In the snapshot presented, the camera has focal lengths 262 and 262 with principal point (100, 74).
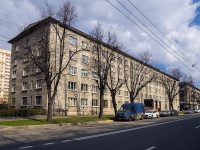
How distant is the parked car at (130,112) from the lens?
31797mm

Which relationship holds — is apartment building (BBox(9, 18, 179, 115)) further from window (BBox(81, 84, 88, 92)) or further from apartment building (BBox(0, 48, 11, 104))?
apartment building (BBox(0, 48, 11, 104))

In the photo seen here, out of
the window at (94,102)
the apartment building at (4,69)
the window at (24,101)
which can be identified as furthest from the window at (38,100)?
the apartment building at (4,69)

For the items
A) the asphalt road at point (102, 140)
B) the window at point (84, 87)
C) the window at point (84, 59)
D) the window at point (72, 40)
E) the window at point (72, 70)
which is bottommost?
the asphalt road at point (102, 140)

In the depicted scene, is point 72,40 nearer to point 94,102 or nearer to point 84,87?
point 84,87

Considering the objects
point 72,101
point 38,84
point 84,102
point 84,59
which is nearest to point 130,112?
point 72,101

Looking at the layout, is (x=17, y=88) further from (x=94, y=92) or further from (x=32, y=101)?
(x=94, y=92)

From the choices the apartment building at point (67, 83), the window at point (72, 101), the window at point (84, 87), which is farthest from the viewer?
the window at point (84, 87)

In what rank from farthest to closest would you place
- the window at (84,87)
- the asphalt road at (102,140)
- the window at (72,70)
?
1. the window at (84,87)
2. the window at (72,70)
3. the asphalt road at (102,140)

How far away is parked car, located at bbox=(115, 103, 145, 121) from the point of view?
3180cm

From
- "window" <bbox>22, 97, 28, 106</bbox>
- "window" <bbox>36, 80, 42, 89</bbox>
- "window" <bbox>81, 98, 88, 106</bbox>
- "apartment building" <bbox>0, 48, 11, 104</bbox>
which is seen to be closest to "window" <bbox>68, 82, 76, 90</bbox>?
"window" <bbox>81, 98, 88, 106</bbox>

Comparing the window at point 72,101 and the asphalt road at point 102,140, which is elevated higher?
the window at point 72,101

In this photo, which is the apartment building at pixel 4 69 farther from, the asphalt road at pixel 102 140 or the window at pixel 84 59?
the asphalt road at pixel 102 140

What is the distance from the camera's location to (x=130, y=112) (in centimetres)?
3288

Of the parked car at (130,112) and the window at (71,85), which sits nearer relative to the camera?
the parked car at (130,112)
